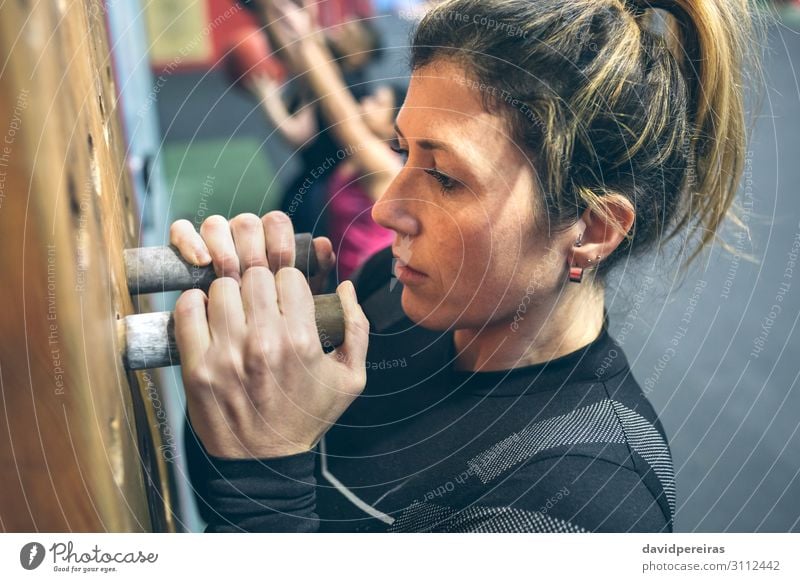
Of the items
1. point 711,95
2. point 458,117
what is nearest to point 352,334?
point 458,117

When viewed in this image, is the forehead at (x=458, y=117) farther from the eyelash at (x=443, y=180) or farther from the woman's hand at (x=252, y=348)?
→ the woman's hand at (x=252, y=348)

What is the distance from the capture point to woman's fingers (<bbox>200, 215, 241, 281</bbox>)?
496 mm

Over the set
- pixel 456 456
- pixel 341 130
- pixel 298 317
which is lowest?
pixel 456 456

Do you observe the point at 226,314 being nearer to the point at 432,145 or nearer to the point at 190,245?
the point at 190,245

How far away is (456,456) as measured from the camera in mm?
525

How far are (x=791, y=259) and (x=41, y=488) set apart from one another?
1.81 feet

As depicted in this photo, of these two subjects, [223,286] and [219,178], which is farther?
[219,178]

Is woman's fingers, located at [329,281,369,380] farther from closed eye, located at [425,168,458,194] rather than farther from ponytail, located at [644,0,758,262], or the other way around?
ponytail, located at [644,0,758,262]

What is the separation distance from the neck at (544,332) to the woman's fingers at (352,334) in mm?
80

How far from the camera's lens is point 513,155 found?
472 millimetres

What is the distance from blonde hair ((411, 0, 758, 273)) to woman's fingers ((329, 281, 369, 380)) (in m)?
0.14

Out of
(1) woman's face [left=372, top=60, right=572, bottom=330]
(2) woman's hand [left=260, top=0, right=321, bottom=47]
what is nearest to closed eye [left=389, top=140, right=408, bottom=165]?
(1) woman's face [left=372, top=60, right=572, bottom=330]

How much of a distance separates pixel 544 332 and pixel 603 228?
3.2 inches
